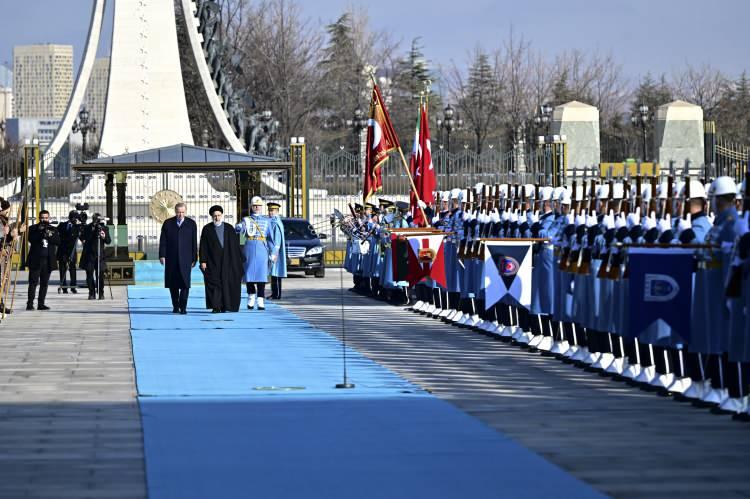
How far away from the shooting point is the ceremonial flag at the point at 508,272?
59.7 feet

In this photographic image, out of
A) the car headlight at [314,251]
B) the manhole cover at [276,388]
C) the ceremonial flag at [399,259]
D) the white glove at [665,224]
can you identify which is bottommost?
the manhole cover at [276,388]

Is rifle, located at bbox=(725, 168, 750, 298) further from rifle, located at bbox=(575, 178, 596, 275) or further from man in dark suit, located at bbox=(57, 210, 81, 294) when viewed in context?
man in dark suit, located at bbox=(57, 210, 81, 294)

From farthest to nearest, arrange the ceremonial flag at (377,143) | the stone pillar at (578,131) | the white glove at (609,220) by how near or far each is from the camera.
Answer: the stone pillar at (578,131) → the ceremonial flag at (377,143) → the white glove at (609,220)

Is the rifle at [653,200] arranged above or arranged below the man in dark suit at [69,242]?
above

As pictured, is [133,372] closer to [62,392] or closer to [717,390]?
[62,392]

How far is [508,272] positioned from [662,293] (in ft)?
18.2

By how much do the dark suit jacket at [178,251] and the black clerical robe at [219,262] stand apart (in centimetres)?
18

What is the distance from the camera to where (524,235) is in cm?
1894

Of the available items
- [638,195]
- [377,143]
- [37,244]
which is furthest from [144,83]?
[638,195]

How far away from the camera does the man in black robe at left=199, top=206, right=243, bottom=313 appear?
24.3m

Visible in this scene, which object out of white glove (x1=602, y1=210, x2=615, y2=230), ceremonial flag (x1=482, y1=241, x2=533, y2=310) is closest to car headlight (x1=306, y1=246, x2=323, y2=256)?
ceremonial flag (x1=482, y1=241, x2=533, y2=310)

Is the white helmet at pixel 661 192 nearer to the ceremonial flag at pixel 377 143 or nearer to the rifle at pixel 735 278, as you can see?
the rifle at pixel 735 278

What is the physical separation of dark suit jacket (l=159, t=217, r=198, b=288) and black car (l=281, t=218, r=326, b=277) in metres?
12.2

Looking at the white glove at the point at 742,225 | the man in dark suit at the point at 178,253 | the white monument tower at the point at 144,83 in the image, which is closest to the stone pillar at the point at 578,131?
the white monument tower at the point at 144,83
